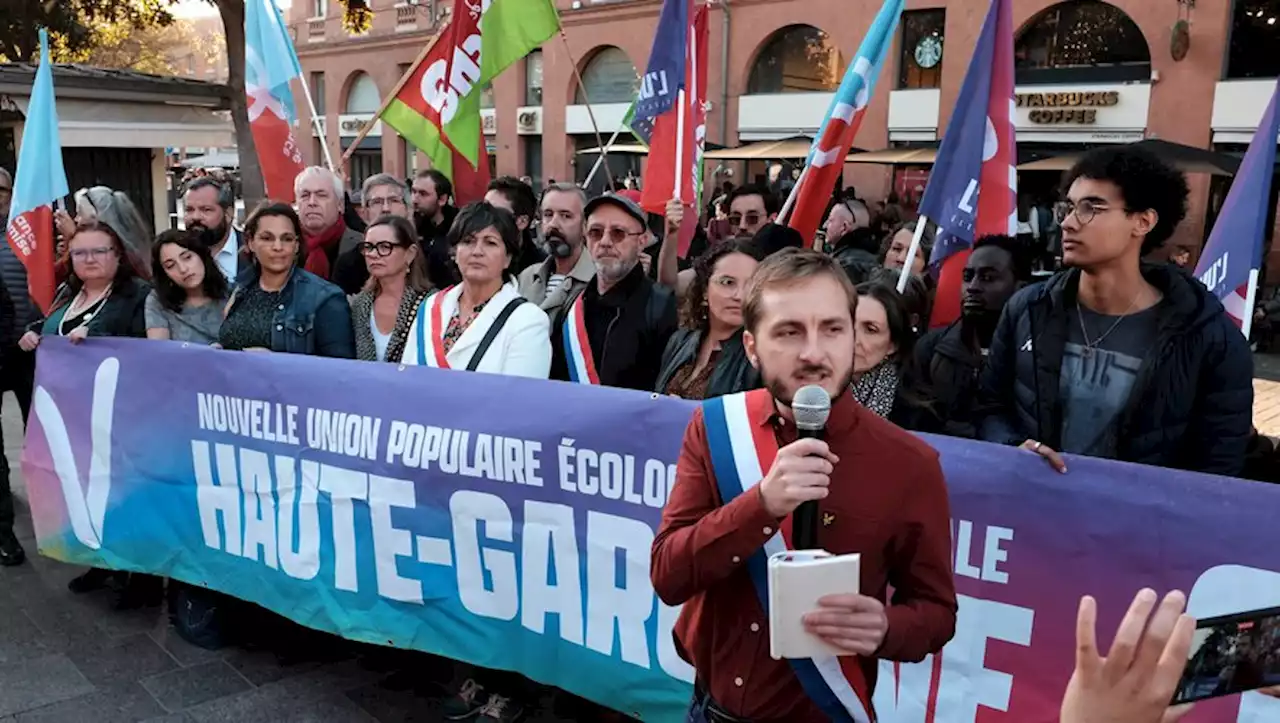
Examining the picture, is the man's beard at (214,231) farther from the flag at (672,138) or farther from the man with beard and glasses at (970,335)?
the man with beard and glasses at (970,335)

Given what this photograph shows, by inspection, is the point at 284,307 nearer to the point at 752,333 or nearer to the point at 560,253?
the point at 560,253

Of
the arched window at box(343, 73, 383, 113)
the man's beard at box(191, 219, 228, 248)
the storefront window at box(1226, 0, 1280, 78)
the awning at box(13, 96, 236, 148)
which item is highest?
the arched window at box(343, 73, 383, 113)

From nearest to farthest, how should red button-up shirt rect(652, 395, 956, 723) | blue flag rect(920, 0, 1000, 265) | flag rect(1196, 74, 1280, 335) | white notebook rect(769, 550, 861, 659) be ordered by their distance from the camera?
white notebook rect(769, 550, 861, 659), red button-up shirt rect(652, 395, 956, 723), flag rect(1196, 74, 1280, 335), blue flag rect(920, 0, 1000, 265)

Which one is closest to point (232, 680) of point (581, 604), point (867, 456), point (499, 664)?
point (499, 664)

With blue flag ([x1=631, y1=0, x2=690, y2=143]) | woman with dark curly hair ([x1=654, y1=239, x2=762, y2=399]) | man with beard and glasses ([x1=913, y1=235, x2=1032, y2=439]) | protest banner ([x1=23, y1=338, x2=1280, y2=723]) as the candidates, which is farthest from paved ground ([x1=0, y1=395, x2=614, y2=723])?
blue flag ([x1=631, y1=0, x2=690, y2=143])

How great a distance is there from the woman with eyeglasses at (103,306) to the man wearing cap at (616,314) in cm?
220

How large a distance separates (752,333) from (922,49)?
758 inches

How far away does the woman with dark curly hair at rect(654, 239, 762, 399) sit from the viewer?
3158mm

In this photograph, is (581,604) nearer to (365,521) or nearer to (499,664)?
(499,664)

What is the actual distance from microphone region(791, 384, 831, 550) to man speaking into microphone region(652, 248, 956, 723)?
0.16 ft

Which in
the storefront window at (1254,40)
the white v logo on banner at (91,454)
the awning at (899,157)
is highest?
the storefront window at (1254,40)

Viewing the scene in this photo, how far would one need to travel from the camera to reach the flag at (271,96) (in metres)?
6.30

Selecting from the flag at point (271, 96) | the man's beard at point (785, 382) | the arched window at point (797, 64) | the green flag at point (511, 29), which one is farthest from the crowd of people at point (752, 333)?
the arched window at point (797, 64)

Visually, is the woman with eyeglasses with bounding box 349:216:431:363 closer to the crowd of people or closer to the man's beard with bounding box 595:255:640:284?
the crowd of people
